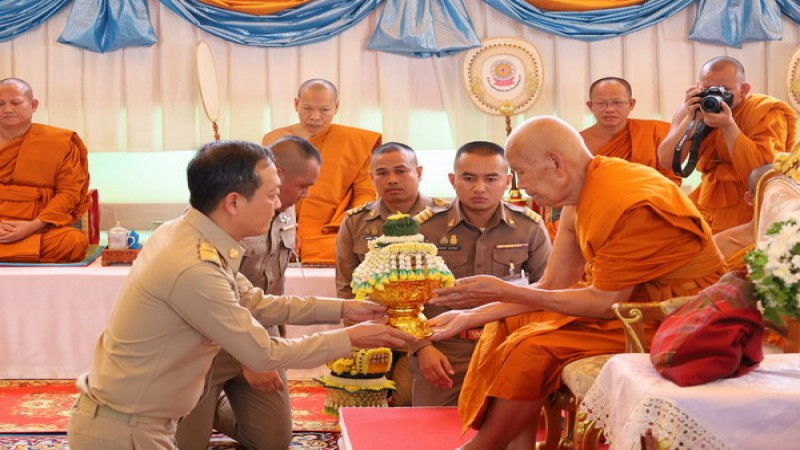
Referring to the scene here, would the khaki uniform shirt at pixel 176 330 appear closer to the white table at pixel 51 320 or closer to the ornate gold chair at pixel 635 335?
the ornate gold chair at pixel 635 335

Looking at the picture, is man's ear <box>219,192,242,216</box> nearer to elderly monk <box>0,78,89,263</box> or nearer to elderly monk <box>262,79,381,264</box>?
elderly monk <box>262,79,381,264</box>

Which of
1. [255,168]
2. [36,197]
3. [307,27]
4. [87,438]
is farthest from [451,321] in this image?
[307,27]

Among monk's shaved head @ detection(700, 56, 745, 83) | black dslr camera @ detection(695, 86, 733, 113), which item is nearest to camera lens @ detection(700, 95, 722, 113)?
black dslr camera @ detection(695, 86, 733, 113)

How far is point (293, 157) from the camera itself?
4.11 m

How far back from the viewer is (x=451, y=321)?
150 inches

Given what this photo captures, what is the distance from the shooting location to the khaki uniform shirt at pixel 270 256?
4.29 m

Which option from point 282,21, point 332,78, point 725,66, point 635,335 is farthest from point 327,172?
point 635,335

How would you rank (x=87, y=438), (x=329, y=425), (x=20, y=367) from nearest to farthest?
(x=87, y=438)
(x=329, y=425)
(x=20, y=367)

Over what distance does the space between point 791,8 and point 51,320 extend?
5.19 m

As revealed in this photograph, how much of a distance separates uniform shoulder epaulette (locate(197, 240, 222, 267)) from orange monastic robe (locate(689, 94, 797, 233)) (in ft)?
10.1

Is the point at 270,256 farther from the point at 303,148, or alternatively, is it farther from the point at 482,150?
the point at 482,150

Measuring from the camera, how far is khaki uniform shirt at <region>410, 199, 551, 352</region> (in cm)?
446

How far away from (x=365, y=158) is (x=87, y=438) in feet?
13.1

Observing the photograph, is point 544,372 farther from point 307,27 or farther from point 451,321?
point 307,27
